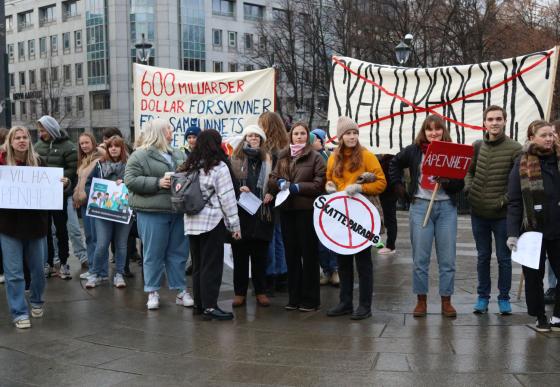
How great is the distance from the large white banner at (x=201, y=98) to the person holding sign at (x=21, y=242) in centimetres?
328

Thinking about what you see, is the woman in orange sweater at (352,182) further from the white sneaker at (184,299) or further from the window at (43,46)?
the window at (43,46)

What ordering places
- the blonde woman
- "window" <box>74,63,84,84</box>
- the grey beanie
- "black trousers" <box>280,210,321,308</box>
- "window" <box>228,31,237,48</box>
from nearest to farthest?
"black trousers" <box>280,210,321,308</box> < the blonde woman < the grey beanie < "window" <box>74,63,84,84</box> < "window" <box>228,31,237,48</box>

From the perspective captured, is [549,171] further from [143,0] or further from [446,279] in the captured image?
[143,0]

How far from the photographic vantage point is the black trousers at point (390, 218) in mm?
10102

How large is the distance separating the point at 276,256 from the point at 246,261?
2.87 feet

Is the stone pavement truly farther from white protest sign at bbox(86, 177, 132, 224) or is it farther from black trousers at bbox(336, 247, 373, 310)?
white protest sign at bbox(86, 177, 132, 224)

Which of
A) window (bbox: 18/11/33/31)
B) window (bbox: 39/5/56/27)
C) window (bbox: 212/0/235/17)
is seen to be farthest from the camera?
window (bbox: 18/11/33/31)

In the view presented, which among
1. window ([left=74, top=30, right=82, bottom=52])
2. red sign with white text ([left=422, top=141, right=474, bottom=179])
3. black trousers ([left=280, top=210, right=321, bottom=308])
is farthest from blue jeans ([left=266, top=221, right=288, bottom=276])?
window ([left=74, top=30, right=82, bottom=52])

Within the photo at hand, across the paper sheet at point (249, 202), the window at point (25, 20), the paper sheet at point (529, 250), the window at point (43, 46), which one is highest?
the window at point (25, 20)

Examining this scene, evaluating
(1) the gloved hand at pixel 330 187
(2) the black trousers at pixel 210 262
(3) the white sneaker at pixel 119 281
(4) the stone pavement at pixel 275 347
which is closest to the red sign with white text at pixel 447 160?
(1) the gloved hand at pixel 330 187

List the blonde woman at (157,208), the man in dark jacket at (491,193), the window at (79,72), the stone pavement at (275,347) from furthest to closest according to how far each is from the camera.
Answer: the window at (79,72) → the blonde woman at (157,208) → the man in dark jacket at (491,193) → the stone pavement at (275,347)

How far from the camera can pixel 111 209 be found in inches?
315

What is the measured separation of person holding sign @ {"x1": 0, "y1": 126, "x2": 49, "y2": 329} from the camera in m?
6.15

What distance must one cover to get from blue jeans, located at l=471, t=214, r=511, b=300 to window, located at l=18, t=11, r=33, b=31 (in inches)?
3109
